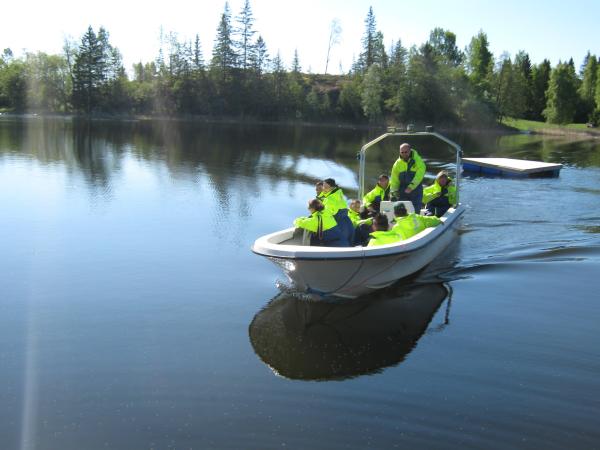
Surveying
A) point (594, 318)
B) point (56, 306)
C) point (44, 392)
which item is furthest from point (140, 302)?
point (594, 318)

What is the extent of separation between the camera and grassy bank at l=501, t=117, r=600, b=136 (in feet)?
236

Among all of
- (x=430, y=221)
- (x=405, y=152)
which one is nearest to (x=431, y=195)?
(x=405, y=152)

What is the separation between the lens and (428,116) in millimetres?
75562

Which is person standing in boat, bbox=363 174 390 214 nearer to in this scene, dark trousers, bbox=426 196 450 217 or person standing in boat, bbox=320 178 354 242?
dark trousers, bbox=426 196 450 217

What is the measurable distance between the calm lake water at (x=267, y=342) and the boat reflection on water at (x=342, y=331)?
3 cm

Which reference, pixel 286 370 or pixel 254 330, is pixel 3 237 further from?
pixel 286 370

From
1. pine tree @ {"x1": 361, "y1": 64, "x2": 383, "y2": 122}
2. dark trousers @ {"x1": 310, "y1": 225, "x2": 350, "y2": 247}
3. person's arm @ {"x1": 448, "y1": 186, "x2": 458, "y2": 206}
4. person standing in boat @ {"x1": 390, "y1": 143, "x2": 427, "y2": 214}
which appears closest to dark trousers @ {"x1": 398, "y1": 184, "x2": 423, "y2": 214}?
person standing in boat @ {"x1": 390, "y1": 143, "x2": 427, "y2": 214}

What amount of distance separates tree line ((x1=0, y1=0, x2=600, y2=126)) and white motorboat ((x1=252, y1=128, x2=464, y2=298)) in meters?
67.6

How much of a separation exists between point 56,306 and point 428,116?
7118 centimetres

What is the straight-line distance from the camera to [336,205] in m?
9.48

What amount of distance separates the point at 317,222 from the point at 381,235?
1056mm

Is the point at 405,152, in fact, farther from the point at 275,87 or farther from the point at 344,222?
the point at 275,87

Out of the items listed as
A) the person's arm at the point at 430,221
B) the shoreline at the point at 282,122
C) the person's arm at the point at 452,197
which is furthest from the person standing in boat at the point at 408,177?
the shoreline at the point at 282,122

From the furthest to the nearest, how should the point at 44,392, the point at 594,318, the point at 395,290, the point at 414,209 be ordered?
the point at 414,209, the point at 395,290, the point at 594,318, the point at 44,392
